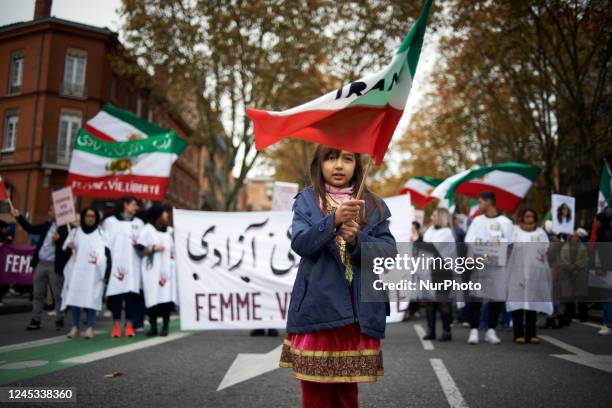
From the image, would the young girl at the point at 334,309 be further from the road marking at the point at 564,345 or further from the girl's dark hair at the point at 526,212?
the girl's dark hair at the point at 526,212

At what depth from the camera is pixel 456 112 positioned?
21.9 m

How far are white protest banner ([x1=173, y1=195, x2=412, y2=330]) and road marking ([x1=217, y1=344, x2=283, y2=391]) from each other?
1.20 meters

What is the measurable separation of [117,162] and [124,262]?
9.57ft

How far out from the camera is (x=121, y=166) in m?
11.1

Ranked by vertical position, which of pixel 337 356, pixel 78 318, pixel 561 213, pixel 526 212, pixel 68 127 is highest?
pixel 68 127

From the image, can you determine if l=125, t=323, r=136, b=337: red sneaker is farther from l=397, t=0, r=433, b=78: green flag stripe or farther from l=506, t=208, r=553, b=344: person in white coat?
l=397, t=0, r=433, b=78: green flag stripe

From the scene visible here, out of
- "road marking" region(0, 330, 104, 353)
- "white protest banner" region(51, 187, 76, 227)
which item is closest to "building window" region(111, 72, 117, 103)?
"white protest banner" region(51, 187, 76, 227)

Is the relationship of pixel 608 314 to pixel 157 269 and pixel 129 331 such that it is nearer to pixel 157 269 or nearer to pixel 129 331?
pixel 157 269

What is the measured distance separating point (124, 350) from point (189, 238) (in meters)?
2.15

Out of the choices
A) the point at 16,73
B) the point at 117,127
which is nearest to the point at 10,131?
the point at 16,73

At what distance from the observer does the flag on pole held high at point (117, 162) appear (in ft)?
35.7

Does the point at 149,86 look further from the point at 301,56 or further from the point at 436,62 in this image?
the point at 436,62

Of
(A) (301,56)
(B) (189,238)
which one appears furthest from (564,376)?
(A) (301,56)

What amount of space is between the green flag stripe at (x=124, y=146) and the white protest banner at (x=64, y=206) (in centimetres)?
188
